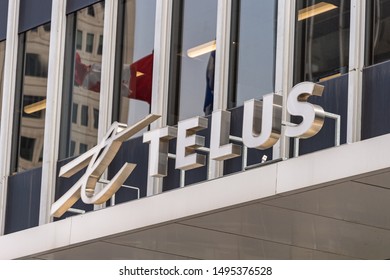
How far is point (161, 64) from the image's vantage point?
21.7m

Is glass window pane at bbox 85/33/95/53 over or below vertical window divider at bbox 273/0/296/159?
over

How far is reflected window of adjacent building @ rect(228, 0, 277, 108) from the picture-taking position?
1981cm

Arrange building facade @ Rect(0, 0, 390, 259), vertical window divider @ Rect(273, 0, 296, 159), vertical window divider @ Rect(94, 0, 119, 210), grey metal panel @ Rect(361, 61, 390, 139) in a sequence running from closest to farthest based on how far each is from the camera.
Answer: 1. grey metal panel @ Rect(361, 61, 390, 139)
2. building facade @ Rect(0, 0, 390, 259)
3. vertical window divider @ Rect(273, 0, 296, 159)
4. vertical window divider @ Rect(94, 0, 119, 210)

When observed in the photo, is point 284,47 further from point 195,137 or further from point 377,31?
point 195,137

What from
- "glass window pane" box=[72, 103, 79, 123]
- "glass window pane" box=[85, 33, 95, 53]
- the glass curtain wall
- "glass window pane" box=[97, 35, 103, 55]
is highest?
"glass window pane" box=[85, 33, 95, 53]

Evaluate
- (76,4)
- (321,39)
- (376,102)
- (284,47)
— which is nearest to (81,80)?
(76,4)

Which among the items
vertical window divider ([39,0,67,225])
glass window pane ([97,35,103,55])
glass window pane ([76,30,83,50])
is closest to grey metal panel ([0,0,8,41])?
vertical window divider ([39,0,67,225])

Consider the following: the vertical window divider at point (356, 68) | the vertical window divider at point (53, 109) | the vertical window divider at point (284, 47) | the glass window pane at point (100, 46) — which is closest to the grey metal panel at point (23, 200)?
the vertical window divider at point (53, 109)

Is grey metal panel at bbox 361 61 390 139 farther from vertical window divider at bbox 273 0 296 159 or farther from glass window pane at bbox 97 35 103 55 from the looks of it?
glass window pane at bbox 97 35 103 55

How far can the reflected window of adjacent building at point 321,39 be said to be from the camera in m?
18.6

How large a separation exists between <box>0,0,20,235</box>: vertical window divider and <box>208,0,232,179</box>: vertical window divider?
634 centimetres

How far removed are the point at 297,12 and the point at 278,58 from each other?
0.71 meters

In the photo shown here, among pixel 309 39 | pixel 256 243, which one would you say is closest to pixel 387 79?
pixel 309 39

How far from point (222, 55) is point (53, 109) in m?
4.77
